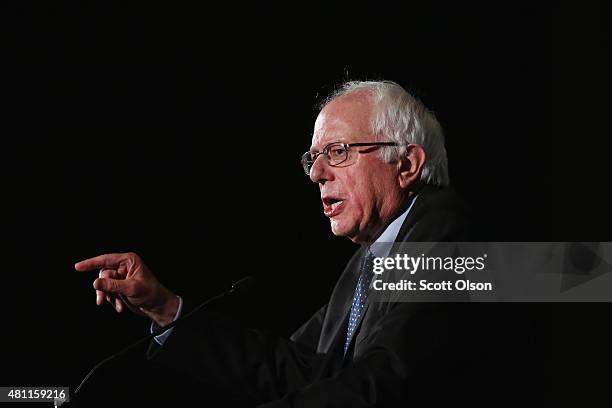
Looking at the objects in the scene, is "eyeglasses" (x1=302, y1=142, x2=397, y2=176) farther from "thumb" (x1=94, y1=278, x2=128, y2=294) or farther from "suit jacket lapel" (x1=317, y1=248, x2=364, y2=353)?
"thumb" (x1=94, y1=278, x2=128, y2=294)

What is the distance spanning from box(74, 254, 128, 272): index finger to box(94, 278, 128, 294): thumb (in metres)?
0.04

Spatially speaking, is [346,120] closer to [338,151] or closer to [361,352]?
[338,151]

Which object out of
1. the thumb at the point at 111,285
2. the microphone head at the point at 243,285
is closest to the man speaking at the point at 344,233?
the thumb at the point at 111,285

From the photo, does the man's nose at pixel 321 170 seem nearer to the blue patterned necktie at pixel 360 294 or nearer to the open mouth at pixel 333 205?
the open mouth at pixel 333 205

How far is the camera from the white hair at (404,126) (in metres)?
2.46

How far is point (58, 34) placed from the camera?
3.23m

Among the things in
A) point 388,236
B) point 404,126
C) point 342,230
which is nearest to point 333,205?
point 342,230

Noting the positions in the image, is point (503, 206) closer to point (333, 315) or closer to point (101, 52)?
point (333, 315)

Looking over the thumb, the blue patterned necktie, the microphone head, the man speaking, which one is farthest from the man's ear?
the thumb

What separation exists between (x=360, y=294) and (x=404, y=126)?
54 cm

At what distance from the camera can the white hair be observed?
8.07ft

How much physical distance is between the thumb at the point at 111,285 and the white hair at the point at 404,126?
2.85 ft

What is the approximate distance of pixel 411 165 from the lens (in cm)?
247

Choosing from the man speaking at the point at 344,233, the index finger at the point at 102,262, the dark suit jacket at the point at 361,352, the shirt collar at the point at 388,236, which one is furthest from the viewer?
the shirt collar at the point at 388,236
